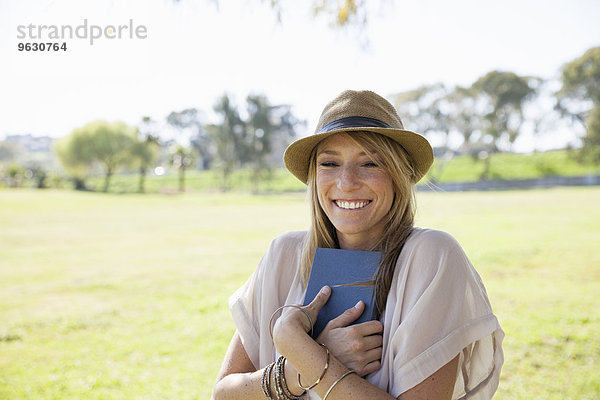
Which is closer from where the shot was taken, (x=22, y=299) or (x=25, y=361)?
(x=25, y=361)

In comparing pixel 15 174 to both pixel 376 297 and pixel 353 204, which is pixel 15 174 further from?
pixel 376 297

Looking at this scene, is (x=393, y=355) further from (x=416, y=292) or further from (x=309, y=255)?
(x=309, y=255)

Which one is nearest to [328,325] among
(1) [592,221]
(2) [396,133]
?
(2) [396,133]

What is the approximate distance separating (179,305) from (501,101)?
46.9m

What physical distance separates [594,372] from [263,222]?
16739 millimetres

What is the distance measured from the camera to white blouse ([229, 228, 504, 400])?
4.13ft

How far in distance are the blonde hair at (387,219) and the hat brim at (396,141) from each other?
3cm

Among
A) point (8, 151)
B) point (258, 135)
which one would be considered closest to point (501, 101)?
point (258, 135)

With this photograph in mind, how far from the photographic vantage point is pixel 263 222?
66.4 feet

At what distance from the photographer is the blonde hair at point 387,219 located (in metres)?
1.45

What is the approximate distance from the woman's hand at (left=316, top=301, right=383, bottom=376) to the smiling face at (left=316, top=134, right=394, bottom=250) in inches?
13.8

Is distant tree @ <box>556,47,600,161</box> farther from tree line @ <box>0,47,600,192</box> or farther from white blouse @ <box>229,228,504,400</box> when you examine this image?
white blouse @ <box>229,228,504,400</box>

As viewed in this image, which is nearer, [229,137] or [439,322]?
[439,322]

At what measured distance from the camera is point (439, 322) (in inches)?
50.3
